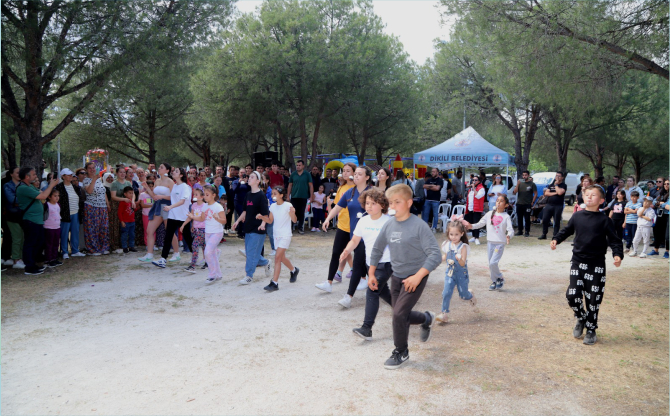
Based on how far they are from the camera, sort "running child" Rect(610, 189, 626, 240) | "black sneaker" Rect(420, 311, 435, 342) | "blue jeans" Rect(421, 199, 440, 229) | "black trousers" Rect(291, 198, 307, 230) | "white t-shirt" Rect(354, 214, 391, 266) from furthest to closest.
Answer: "blue jeans" Rect(421, 199, 440, 229) < "black trousers" Rect(291, 198, 307, 230) < "running child" Rect(610, 189, 626, 240) < "white t-shirt" Rect(354, 214, 391, 266) < "black sneaker" Rect(420, 311, 435, 342)

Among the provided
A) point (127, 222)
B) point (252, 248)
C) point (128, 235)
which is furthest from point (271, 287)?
point (128, 235)

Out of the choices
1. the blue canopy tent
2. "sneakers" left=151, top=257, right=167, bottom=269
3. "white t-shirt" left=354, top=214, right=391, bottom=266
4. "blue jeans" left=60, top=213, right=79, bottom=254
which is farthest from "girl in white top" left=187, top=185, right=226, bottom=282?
the blue canopy tent

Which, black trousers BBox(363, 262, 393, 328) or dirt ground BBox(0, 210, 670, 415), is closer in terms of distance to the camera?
dirt ground BBox(0, 210, 670, 415)

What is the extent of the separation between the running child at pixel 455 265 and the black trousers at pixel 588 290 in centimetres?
116

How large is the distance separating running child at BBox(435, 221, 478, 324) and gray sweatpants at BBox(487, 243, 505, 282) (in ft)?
5.11

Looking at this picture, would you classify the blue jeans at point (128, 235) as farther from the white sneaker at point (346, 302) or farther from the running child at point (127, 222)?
the white sneaker at point (346, 302)

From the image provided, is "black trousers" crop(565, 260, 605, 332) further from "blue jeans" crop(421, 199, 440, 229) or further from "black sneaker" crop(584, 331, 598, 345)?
"blue jeans" crop(421, 199, 440, 229)

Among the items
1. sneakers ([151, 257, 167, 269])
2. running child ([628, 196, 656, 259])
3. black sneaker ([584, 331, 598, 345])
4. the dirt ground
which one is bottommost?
the dirt ground

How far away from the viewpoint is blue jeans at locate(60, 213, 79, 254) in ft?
31.1

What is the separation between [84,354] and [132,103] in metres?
25.4

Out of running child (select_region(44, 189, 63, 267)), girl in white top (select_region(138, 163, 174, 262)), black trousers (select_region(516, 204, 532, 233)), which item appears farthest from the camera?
black trousers (select_region(516, 204, 532, 233))

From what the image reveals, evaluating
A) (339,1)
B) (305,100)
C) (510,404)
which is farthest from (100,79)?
(339,1)

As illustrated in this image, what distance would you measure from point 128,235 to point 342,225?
5.64 metres

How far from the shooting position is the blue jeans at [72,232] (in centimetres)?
947
